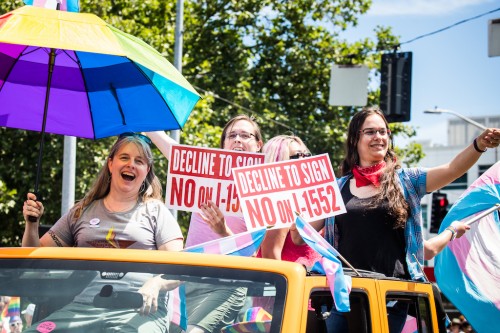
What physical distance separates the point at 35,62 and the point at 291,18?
74.2ft

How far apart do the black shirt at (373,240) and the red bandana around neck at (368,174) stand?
0.55 ft

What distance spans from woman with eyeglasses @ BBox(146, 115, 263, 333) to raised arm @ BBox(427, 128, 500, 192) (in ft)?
3.65

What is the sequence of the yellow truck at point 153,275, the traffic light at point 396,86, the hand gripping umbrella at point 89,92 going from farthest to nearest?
the traffic light at point 396,86 → the hand gripping umbrella at point 89,92 → the yellow truck at point 153,275

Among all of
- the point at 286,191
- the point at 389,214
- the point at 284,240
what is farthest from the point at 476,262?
the point at 286,191

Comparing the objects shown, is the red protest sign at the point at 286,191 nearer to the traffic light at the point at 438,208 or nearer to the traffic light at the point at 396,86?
the traffic light at the point at 396,86

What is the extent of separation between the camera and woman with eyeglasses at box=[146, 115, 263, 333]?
3.40m

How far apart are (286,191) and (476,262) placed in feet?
6.94

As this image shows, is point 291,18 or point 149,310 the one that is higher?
point 291,18

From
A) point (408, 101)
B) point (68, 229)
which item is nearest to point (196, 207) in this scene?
point (68, 229)

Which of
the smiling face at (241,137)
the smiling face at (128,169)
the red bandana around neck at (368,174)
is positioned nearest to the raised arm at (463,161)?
the red bandana around neck at (368,174)

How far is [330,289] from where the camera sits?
361cm

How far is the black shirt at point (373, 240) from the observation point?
16.0ft

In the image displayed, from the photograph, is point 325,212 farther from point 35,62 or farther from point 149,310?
point 35,62

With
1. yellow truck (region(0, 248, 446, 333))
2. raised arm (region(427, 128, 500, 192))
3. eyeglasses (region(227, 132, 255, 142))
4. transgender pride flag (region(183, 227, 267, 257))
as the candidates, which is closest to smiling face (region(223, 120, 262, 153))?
eyeglasses (region(227, 132, 255, 142))
